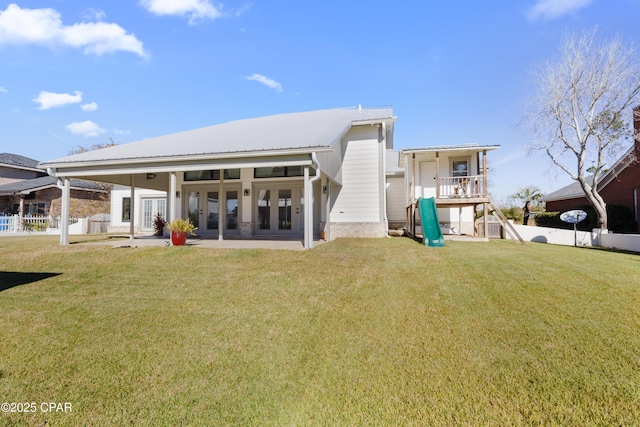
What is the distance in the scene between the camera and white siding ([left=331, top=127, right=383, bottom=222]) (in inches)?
481

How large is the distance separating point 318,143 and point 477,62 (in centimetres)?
1064

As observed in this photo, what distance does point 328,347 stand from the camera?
128 inches

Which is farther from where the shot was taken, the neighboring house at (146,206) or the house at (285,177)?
the neighboring house at (146,206)

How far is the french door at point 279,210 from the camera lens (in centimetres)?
1252

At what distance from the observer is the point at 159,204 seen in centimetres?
1666

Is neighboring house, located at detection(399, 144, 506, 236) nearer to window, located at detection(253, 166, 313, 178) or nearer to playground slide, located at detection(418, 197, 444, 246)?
playground slide, located at detection(418, 197, 444, 246)

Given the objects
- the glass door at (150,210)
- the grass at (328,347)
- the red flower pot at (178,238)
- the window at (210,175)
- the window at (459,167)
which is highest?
the window at (459,167)

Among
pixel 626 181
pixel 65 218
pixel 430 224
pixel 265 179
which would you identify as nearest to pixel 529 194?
pixel 626 181

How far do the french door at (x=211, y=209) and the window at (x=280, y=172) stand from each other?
4.41 ft

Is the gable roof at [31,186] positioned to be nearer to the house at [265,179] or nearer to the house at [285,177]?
the house at [265,179]

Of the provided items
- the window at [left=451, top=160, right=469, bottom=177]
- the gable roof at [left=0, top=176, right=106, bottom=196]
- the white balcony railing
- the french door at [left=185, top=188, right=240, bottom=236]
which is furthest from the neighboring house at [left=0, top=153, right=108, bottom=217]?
the window at [left=451, top=160, right=469, bottom=177]

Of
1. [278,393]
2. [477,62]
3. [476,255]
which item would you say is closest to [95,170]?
[278,393]

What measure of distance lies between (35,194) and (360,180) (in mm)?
24543

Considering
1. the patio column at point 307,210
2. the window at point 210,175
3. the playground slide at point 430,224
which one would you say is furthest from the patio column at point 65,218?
the playground slide at point 430,224
